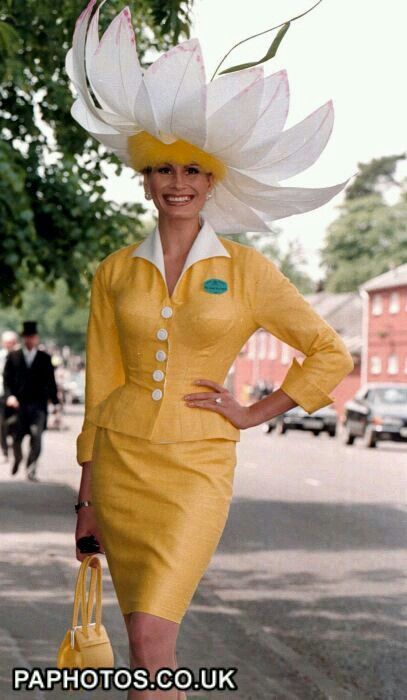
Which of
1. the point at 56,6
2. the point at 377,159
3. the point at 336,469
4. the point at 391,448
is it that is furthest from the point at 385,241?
the point at 56,6

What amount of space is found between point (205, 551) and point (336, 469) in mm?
22184

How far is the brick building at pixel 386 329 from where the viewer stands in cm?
7725

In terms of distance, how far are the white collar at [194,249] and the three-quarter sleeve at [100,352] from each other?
0.56 ft

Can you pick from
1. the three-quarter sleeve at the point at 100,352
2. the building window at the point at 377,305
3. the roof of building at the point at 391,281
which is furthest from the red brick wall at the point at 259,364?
the three-quarter sleeve at the point at 100,352

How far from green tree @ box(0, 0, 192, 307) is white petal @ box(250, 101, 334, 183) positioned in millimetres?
7615

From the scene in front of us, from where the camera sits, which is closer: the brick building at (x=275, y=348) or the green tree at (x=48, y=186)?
the green tree at (x=48, y=186)

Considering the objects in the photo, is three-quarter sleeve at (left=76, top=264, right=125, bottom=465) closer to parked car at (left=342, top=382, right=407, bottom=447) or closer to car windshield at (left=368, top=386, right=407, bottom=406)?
parked car at (left=342, top=382, right=407, bottom=447)

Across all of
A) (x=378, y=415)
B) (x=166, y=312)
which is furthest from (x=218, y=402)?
(x=378, y=415)

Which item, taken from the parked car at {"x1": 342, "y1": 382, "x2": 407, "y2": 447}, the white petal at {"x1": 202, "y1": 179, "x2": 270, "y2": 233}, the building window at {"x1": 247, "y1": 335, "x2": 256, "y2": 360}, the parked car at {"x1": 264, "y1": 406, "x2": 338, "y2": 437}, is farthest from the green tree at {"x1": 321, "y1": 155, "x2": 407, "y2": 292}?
the white petal at {"x1": 202, "y1": 179, "x2": 270, "y2": 233}

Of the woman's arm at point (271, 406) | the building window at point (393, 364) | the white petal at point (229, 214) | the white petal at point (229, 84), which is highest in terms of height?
the building window at point (393, 364)

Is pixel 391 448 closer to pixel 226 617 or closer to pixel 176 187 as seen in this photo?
pixel 226 617

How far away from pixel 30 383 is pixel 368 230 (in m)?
88.8

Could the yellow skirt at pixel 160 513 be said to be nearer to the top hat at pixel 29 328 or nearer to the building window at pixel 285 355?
the top hat at pixel 29 328

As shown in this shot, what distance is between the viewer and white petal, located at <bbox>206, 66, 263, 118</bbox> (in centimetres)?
416
